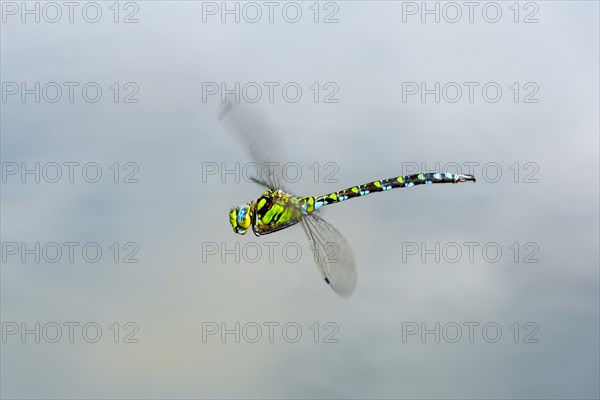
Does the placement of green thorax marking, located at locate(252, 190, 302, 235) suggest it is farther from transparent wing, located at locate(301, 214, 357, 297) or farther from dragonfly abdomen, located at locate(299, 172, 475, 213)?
dragonfly abdomen, located at locate(299, 172, 475, 213)

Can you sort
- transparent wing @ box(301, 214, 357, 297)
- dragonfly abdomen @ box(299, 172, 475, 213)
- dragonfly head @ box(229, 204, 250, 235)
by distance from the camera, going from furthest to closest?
dragonfly abdomen @ box(299, 172, 475, 213) → dragonfly head @ box(229, 204, 250, 235) → transparent wing @ box(301, 214, 357, 297)

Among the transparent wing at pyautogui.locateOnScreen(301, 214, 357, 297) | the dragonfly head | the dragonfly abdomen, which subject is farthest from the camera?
the dragonfly abdomen

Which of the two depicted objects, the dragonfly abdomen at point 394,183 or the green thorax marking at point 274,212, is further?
the dragonfly abdomen at point 394,183

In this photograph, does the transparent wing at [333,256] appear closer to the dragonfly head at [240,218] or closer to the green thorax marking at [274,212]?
the green thorax marking at [274,212]

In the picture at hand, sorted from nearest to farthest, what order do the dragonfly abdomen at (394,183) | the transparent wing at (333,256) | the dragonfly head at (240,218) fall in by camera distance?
the transparent wing at (333,256)
the dragonfly head at (240,218)
the dragonfly abdomen at (394,183)

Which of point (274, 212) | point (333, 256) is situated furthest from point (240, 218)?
point (333, 256)

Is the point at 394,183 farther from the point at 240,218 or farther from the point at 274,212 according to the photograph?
the point at 240,218
